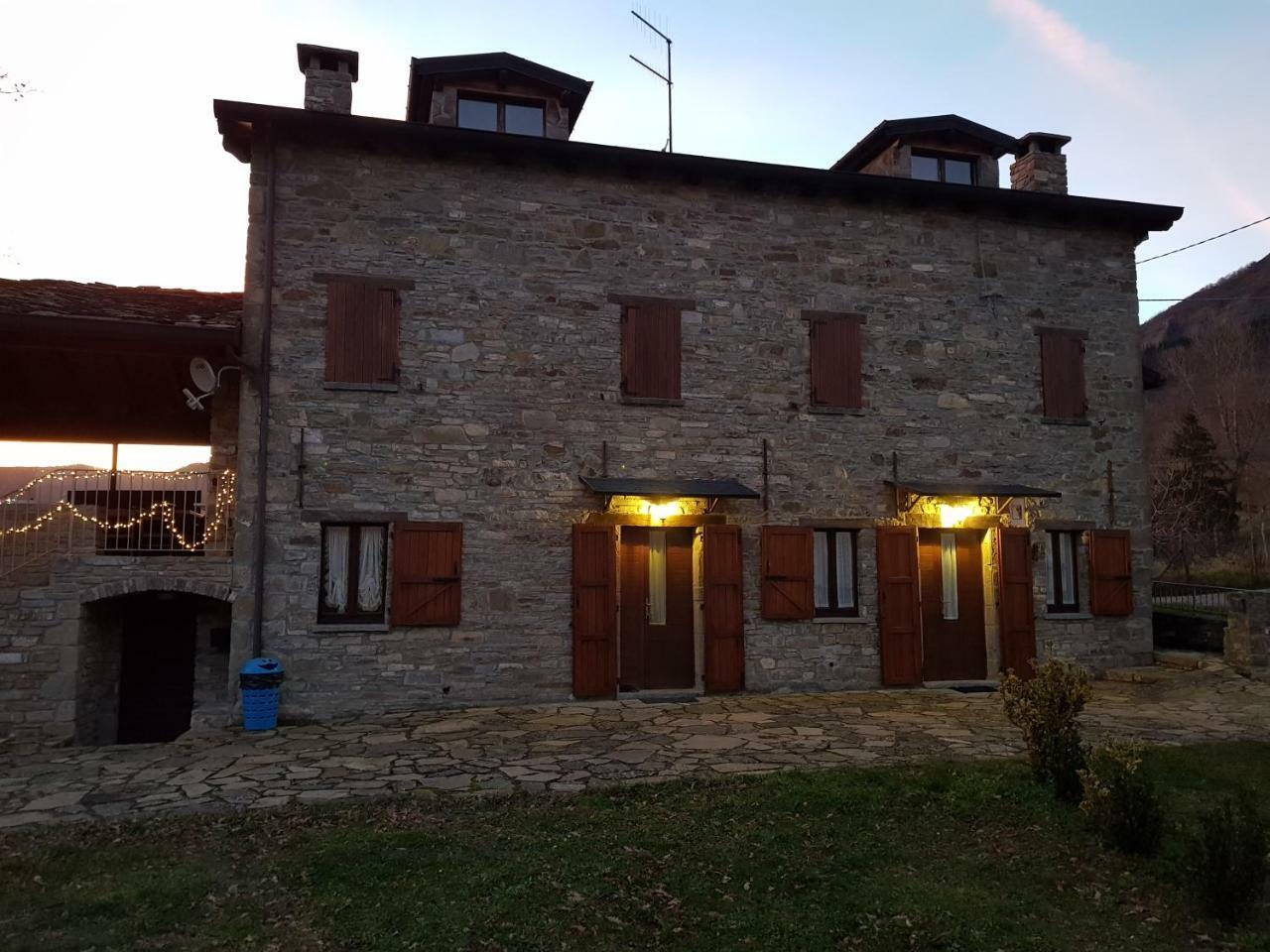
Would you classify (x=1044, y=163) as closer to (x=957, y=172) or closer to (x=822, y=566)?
(x=957, y=172)

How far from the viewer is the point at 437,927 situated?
4.23m

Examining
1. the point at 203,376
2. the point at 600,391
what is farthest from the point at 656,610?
the point at 203,376

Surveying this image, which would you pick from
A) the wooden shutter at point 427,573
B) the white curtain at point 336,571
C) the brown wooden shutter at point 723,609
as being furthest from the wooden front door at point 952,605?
the white curtain at point 336,571

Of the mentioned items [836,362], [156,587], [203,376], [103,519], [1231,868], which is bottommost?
[1231,868]

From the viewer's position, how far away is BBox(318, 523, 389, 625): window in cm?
980

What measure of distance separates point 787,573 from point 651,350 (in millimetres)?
3420

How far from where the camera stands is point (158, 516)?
A: 34.6ft

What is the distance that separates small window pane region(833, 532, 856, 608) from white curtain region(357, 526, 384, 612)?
5.93m

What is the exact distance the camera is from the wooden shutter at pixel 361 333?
32.6ft

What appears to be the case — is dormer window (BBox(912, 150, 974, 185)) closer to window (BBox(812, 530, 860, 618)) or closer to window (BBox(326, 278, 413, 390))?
window (BBox(812, 530, 860, 618))

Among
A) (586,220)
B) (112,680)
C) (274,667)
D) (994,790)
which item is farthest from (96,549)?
(994,790)

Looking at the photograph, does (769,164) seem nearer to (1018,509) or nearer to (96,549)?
(1018,509)

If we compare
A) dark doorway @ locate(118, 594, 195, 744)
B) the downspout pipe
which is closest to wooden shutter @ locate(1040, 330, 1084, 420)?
the downspout pipe

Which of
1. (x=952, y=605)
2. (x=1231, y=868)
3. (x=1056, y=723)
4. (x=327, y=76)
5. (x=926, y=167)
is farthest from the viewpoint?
(x=926, y=167)
